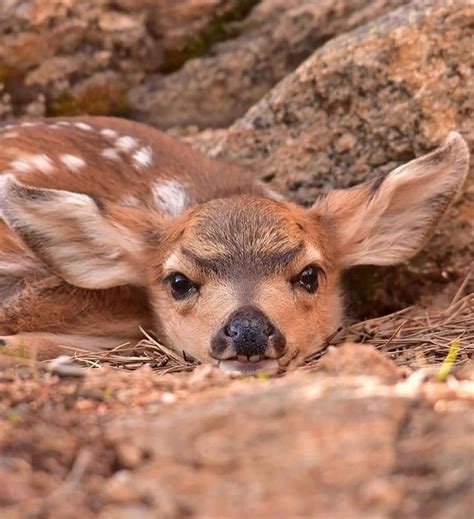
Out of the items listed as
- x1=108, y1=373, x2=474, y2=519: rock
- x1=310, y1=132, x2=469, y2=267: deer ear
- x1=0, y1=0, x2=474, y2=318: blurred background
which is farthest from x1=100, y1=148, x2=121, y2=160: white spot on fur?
x1=108, y1=373, x2=474, y2=519: rock

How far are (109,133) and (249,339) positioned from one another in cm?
215

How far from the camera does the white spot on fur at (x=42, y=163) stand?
17.5 ft

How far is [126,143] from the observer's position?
5.63m

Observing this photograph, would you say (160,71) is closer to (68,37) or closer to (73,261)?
(68,37)

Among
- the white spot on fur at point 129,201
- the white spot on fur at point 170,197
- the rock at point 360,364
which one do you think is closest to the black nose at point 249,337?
the rock at point 360,364

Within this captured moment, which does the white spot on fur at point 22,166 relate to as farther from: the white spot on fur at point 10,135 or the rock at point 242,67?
the rock at point 242,67

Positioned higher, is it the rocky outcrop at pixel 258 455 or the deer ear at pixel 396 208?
the deer ear at pixel 396 208

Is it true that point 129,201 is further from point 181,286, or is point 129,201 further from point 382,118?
point 382,118

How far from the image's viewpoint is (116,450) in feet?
8.04

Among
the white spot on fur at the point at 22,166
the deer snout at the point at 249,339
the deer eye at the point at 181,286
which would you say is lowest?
the deer snout at the point at 249,339

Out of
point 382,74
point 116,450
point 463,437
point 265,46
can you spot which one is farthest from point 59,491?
point 265,46

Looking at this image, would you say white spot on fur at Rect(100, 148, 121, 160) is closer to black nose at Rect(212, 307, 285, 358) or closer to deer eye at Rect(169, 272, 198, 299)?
deer eye at Rect(169, 272, 198, 299)

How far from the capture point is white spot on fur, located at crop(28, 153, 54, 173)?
5340 mm

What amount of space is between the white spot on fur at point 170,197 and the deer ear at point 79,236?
28cm
